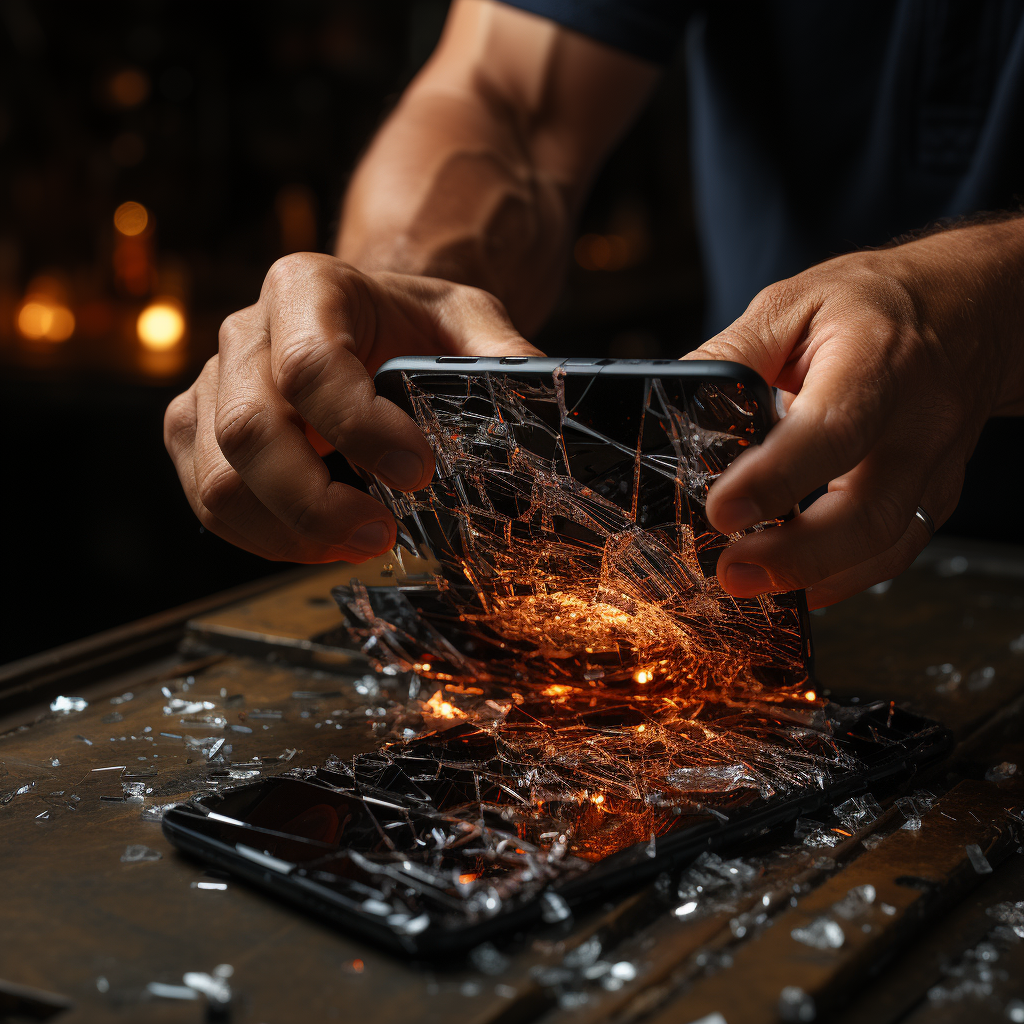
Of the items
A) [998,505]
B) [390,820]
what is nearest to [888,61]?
[998,505]

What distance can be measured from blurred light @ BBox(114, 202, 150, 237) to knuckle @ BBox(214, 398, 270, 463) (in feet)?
6.78

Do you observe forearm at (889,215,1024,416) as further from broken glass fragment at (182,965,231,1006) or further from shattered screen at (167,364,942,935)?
broken glass fragment at (182,965,231,1006)

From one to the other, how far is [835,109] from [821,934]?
1015 millimetres

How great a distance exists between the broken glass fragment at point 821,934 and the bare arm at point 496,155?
2.37 feet

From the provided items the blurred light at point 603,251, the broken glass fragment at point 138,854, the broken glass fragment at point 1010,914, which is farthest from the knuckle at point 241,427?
the blurred light at point 603,251

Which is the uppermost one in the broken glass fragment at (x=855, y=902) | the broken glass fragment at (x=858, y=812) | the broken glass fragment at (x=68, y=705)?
the broken glass fragment at (x=855, y=902)

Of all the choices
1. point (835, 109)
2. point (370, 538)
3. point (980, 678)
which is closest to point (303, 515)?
point (370, 538)

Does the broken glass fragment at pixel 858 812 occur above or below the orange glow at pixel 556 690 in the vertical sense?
above

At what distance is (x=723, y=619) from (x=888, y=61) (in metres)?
0.79

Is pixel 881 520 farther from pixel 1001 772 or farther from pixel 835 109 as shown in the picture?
pixel 835 109

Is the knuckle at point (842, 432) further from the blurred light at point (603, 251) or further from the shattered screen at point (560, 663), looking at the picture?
the blurred light at point (603, 251)

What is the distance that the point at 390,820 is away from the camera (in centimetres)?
49

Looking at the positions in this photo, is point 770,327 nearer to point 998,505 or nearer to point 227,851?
point 227,851

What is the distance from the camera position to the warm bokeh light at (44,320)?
2.27m
